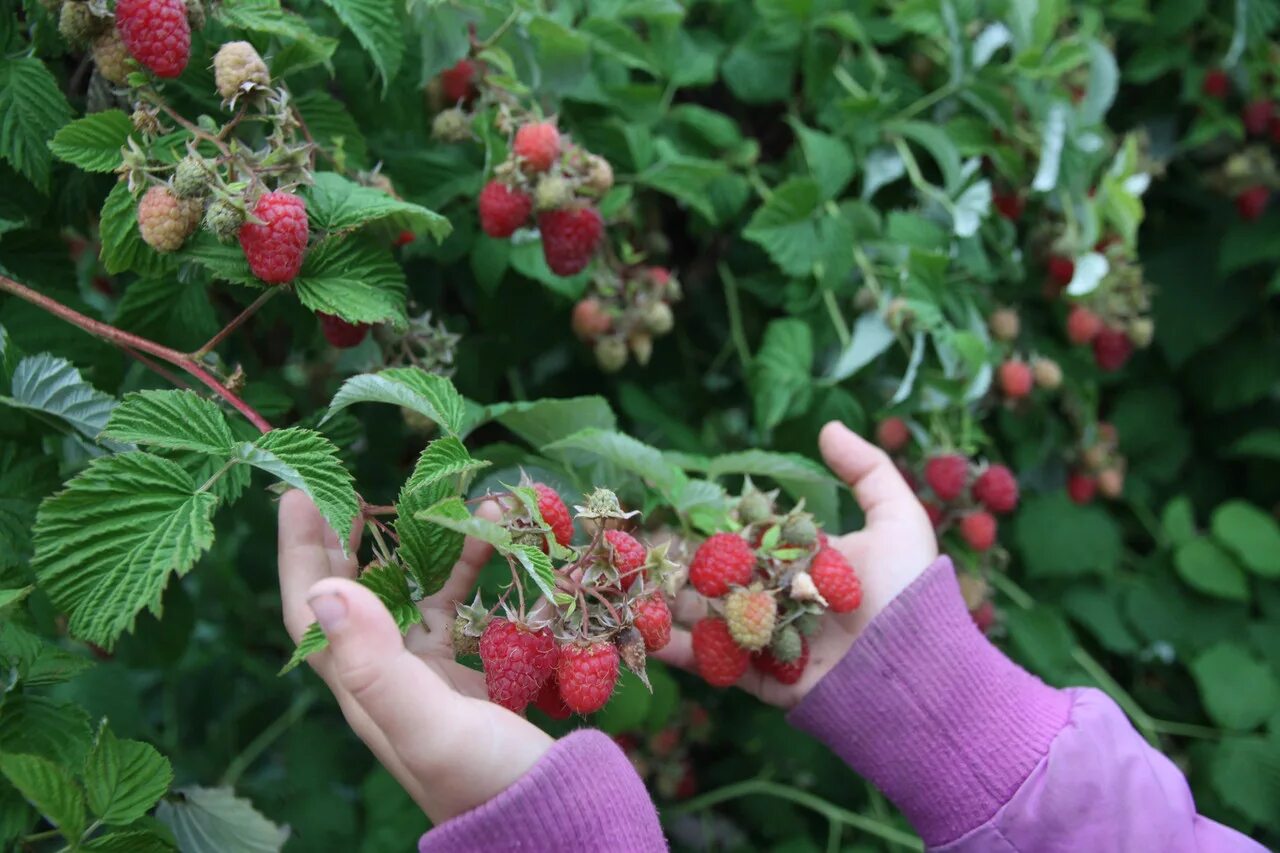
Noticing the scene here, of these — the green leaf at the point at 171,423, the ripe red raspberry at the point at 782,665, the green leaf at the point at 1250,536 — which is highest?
the green leaf at the point at 171,423

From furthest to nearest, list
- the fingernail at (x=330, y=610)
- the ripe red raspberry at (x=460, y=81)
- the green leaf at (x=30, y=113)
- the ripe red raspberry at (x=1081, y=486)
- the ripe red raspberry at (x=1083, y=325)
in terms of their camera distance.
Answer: the ripe red raspberry at (x=1081, y=486) < the ripe red raspberry at (x=1083, y=325) < the ripe red raspberry at (x=460, y=81) < the green leaf at (x=30, y=113) < the fingernail at (x=330, y=610)

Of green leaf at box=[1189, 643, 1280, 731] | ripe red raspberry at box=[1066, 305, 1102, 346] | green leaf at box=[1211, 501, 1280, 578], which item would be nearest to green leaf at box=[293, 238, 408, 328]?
ripe red raspberry at box=[1066, 305, 1102, 346]

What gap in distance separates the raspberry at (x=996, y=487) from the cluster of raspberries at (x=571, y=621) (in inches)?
25.3

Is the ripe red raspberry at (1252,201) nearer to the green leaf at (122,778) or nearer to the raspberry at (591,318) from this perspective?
the raspberry at (591,318)

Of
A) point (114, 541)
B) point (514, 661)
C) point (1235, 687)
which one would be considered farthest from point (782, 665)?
point (1235, 687)

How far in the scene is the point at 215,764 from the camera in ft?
4.97

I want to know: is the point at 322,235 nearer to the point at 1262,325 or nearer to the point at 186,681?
the point at 186,681

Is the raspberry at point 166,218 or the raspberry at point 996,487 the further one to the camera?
the raspberry at point 996,487

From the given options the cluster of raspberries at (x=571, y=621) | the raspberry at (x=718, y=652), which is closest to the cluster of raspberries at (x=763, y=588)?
the raspberry at (x=718, y=652)

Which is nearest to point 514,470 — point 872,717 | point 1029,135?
point 872,717

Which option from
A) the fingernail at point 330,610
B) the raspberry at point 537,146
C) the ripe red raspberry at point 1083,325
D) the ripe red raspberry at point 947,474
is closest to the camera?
the fingernail at point 330,610

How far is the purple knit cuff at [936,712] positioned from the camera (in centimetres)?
85

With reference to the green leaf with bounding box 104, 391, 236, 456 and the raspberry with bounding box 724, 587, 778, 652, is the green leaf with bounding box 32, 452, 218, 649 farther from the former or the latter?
the raspberry with bounding box 724, 587, 778, 652

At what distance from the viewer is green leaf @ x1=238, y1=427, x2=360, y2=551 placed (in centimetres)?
56
